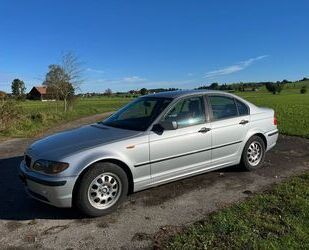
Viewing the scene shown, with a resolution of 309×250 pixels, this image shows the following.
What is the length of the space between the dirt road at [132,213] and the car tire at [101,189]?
0.14 meters

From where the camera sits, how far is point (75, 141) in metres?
5.51

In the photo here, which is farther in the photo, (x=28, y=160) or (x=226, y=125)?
(x=226, y=125)

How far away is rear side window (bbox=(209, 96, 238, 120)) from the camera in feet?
22.1

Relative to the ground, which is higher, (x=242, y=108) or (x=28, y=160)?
(x=242, y=108)

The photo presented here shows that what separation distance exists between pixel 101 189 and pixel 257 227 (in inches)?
79.5

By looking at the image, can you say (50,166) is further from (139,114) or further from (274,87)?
(274,87)

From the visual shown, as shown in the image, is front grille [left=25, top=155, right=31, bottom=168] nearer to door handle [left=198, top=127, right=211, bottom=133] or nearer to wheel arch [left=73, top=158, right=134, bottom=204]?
wheel arch [left=73, top=158, right=134, bottom=204]

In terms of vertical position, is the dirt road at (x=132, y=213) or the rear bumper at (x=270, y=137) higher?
the rear bumper at (x=270, y=137)

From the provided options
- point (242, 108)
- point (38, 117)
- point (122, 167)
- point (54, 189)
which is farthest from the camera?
point (38, 117)

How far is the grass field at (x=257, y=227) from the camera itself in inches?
165

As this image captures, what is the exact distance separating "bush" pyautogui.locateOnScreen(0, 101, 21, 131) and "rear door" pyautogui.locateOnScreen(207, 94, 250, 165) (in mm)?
9875

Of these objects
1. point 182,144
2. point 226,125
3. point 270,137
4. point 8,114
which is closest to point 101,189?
point 182,144

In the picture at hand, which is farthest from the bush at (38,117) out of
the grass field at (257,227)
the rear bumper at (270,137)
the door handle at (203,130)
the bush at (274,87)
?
the bush at (274,87)

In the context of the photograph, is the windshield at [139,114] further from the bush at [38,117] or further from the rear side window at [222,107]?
the bush at [38,117]
